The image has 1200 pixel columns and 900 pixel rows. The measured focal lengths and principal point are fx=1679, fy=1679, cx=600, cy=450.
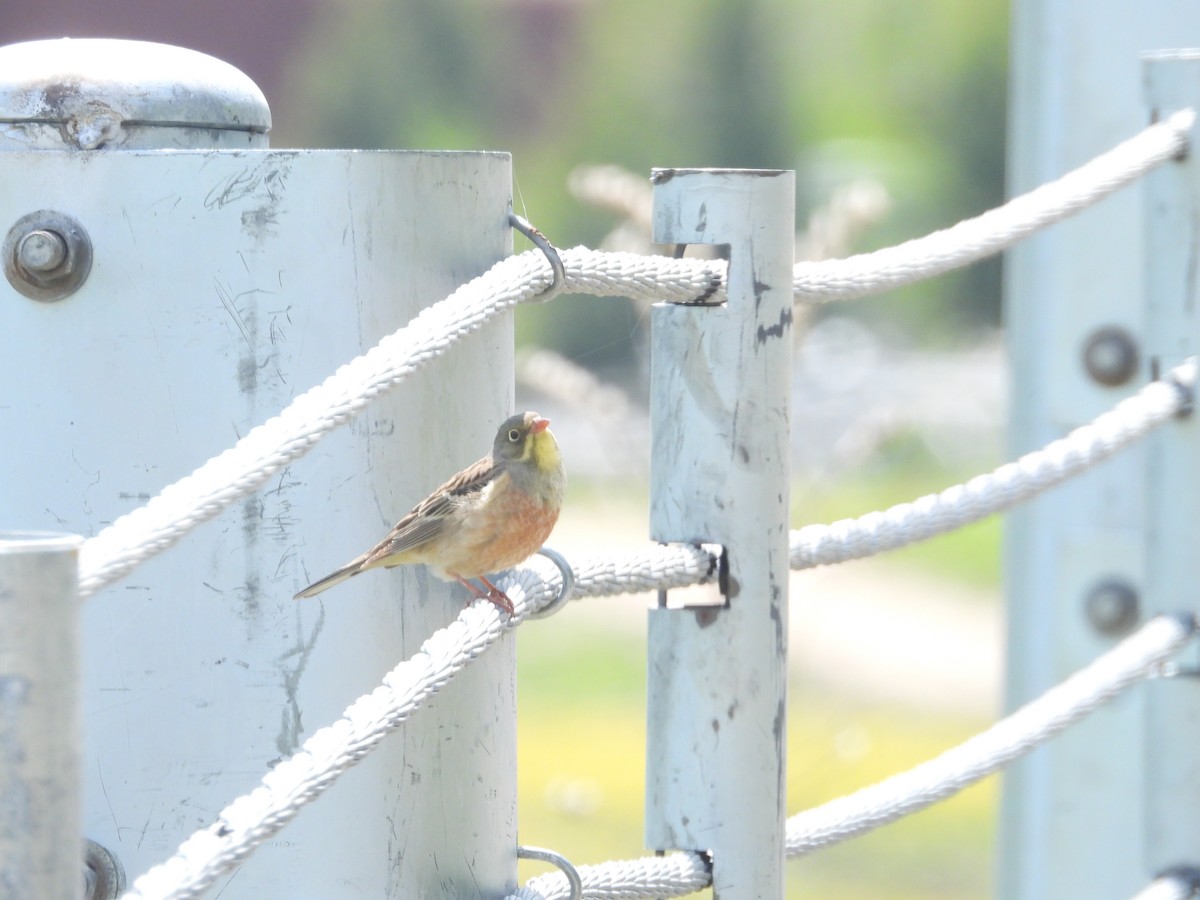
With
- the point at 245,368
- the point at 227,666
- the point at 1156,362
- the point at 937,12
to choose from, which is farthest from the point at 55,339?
the point at 937,12

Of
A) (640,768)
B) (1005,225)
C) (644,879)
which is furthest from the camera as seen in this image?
(640,768)

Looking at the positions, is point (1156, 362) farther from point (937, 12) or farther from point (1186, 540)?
point (937, 12)

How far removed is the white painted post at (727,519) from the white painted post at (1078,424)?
127 centimetres

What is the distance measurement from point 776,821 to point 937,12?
606 inches

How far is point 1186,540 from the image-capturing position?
1.73m

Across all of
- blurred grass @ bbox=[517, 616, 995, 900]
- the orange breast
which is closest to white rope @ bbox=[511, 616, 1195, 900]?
the orange breast

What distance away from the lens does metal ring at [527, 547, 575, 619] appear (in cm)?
132

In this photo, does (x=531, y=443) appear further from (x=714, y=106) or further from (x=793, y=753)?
(x=714, y=106)

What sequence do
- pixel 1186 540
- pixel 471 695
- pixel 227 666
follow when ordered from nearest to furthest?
pixel 227 666 < pixel 471 695 < pixel 1186 540

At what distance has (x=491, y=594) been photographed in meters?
1.22

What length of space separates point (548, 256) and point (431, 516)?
213 millimetres

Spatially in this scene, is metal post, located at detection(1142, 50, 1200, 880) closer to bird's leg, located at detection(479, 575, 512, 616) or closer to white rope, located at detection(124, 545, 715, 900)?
white rope, located at detection(124, 545, 715, 900)

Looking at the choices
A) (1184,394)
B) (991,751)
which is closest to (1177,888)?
(991,751)

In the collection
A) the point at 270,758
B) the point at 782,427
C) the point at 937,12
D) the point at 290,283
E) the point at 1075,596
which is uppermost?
the point at 937,12
